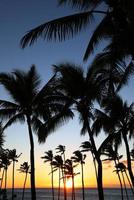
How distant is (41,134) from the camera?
22.1 m

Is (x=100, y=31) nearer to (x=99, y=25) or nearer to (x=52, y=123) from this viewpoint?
(x=99, y=25)

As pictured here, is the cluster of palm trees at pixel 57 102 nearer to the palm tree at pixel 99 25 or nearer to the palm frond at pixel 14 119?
the palm frond at pixel 14 119

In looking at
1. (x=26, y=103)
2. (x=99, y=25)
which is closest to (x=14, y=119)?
(x=26, y=103)

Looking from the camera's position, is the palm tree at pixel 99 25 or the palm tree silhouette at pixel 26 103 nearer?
the palm tree at pixel 99 25

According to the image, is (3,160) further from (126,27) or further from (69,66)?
(126,27)

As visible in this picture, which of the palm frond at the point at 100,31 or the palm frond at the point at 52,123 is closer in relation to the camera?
the palm frond at the point at 100,31

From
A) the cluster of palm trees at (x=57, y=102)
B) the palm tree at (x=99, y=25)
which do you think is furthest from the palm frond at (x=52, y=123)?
the palm tree at (x=99, y=25)

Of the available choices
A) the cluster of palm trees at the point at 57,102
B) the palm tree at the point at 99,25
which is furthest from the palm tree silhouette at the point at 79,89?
the palm tree at the point at 99,25

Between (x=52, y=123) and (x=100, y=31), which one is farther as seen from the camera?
(x=52, y=123)

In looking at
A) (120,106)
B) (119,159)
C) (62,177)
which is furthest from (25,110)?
(62,177)

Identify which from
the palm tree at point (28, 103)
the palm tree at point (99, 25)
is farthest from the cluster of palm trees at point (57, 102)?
the palm tree at point (99, 25)

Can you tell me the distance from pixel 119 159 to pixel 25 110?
51026mm

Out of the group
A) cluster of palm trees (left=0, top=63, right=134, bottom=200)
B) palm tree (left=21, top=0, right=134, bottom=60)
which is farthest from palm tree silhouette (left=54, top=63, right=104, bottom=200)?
palm tree (left=21, top=0, right=134, bottom=60)

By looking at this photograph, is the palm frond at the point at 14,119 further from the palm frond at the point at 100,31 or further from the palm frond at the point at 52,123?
the palm frond at the point at 100,31
